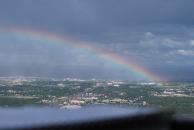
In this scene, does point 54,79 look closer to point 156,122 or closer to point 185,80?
point 185,80

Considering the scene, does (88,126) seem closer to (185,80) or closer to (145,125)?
(145,125)

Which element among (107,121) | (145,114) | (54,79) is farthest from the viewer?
(54,79)

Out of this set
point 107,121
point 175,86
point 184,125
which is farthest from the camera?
point 175,86

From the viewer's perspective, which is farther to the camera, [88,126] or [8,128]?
[88,126]

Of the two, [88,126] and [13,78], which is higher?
[13,78]

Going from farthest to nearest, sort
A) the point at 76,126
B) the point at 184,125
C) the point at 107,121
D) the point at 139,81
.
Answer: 1. the point at 139,81
2. the point at 184,125
3. the point at 107,121
4. the point at 76,126

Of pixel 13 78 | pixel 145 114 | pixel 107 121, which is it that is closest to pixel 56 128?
pixel 107 121

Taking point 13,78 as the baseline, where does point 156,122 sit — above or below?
below

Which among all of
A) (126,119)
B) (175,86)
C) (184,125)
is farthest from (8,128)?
(175,86)

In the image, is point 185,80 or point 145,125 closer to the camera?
point 145,125
